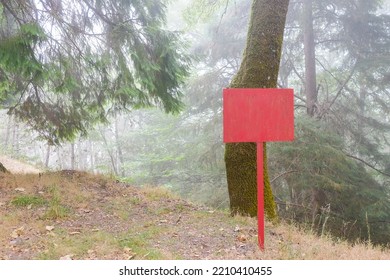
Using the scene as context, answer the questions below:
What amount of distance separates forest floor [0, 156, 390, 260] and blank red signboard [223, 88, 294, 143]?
4.70 feet

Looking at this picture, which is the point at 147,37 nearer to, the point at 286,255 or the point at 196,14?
the point at 196,14

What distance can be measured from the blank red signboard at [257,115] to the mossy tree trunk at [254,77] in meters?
1.64

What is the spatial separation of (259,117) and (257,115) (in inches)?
1.4

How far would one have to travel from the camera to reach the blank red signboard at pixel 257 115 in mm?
4055

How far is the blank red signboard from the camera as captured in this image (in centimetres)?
405

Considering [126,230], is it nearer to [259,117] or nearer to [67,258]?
[67,258]

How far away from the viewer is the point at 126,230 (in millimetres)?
4992

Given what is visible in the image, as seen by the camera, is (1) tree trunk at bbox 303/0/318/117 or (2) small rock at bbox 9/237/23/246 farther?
(1) tree trunk at bbox 303/0/318/117

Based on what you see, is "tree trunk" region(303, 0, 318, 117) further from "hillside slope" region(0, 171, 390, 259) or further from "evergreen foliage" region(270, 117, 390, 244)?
"hillside slope" region(0, 171, 390, 259)

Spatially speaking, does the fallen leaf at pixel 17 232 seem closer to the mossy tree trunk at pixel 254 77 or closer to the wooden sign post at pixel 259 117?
the wooden sign post at pixel 259 117

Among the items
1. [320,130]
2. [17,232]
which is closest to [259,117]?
[17,232]

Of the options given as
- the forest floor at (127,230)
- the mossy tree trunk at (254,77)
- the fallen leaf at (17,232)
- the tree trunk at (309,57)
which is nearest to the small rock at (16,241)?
the forest floor at (127,230)

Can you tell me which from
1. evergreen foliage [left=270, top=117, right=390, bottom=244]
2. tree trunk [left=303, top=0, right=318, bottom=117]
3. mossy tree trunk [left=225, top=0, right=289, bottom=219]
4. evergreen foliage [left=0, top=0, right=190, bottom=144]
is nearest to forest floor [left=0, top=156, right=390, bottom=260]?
mossy tree trunk [left=225, top=0, right=289, bottom=219]
